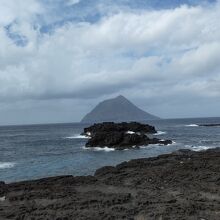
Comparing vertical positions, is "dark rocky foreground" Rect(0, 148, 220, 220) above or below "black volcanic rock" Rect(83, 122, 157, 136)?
below

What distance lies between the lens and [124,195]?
85.7 feet

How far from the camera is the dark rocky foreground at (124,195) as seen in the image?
22.0 meters

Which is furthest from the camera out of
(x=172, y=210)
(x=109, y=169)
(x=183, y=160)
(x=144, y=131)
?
(x=144, y=131)

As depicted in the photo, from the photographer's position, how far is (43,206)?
24.0 metres

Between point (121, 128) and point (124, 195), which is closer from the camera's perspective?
point (124, 195)

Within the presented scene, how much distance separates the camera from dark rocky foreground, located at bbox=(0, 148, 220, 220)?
22.0m

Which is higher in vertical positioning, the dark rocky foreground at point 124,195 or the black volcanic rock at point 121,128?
the black volcanic rock at point 121,128

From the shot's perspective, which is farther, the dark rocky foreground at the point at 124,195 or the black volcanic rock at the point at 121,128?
the black volcanic rock at the point at 121,128

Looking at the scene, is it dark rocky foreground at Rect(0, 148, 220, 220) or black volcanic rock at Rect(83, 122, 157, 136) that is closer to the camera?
dark rocky foreground at Rect(0, 148, 220, 220)

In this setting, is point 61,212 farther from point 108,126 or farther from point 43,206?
point 108,126

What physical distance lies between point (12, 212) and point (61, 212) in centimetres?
264

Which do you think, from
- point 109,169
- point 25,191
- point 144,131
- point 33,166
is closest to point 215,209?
point 25,191

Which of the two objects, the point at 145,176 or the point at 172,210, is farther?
the point at 145,176

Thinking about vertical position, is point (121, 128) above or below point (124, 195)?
above
